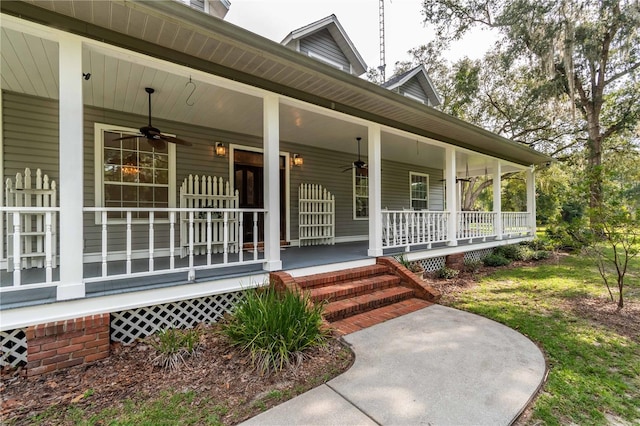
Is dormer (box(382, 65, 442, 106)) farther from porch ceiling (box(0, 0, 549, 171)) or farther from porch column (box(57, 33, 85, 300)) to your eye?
porch column (box(57, 33, 85, 300))

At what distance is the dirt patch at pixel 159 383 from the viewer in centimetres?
227

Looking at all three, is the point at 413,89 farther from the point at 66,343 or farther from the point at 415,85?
the point at 66,343

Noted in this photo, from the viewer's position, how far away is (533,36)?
1060 centimetres

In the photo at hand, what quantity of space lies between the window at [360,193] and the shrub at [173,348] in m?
6.44

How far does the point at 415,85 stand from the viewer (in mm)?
11062

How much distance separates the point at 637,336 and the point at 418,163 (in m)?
7.83

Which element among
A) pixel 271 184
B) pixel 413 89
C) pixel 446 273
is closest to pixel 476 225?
pixel 446 273

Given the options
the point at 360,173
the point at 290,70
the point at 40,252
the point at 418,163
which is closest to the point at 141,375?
the point at 40,252

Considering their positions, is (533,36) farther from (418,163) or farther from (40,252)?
(40,252)

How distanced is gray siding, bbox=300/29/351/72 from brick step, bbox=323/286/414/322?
7050mm

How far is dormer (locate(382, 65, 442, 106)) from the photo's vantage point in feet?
33.8

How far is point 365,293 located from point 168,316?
2743 mm

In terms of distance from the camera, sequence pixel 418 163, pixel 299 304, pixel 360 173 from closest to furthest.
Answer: pixel 299 304, pixel 360 173, pixel 418 163

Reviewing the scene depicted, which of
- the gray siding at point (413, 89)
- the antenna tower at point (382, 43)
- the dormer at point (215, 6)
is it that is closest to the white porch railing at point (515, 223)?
the gray siding at point (413, 89)
